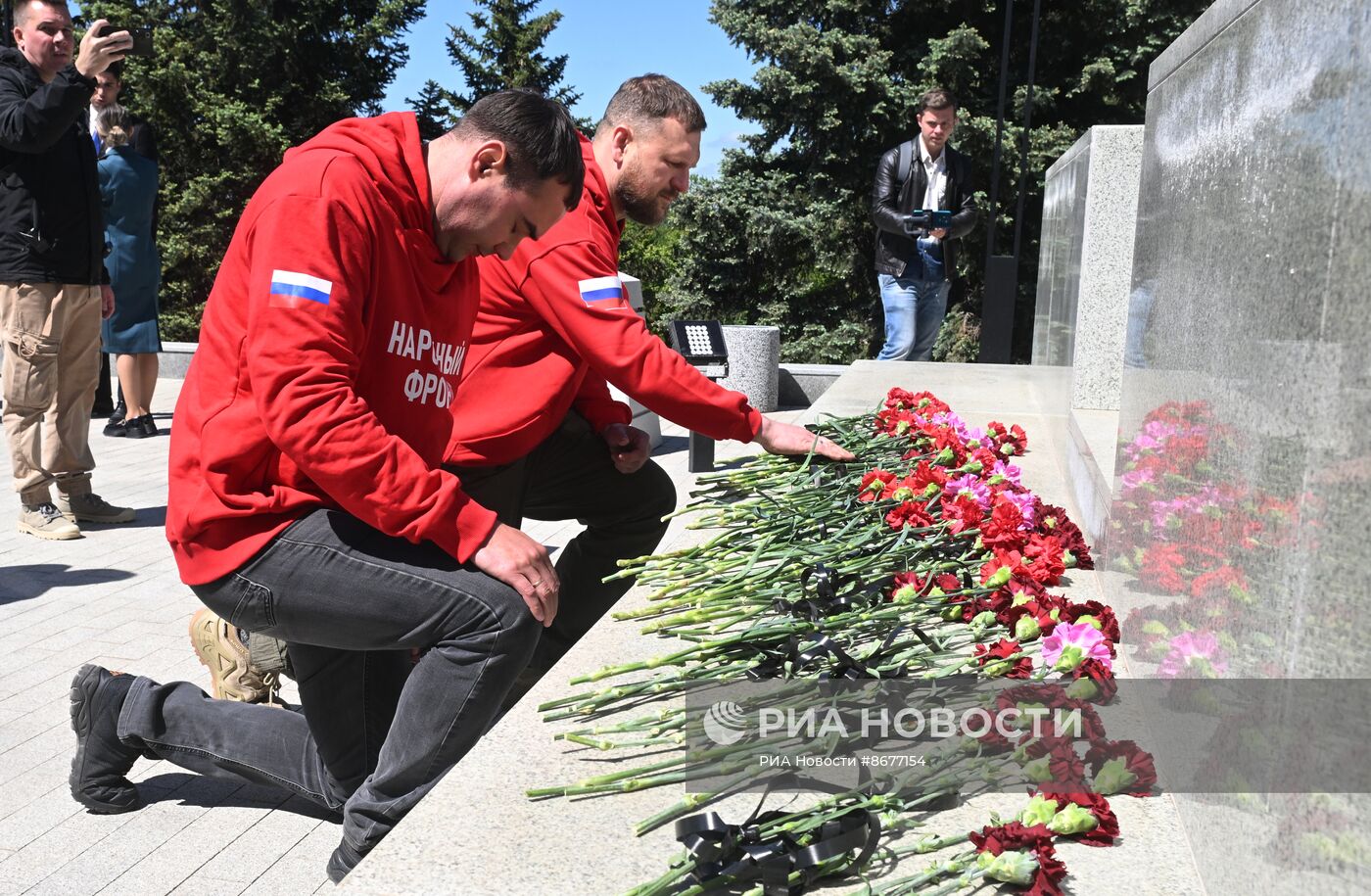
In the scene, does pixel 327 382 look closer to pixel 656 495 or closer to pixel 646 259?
pixel 656 495

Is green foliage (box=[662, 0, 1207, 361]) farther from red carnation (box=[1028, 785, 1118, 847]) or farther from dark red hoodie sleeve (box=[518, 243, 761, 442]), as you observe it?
red carnation (box=[1028, 785, 1118, 847])

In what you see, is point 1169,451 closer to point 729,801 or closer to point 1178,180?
point 1178,180

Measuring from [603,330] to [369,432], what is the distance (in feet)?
3.34

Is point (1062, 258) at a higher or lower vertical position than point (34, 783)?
higher

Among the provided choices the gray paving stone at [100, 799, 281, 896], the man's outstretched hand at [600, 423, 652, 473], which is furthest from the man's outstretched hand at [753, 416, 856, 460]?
the gray paving stone at [100, 799, 281, 896]

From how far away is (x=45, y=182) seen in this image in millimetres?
5656

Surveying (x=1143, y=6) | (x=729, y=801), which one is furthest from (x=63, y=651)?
(x=1143, y=6)

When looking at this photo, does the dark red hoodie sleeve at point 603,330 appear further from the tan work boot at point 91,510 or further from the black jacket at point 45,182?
the tan work boot at point 91,510

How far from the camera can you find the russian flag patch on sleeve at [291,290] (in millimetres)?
2094

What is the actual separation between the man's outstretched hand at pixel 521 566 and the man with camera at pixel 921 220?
19.4 ft

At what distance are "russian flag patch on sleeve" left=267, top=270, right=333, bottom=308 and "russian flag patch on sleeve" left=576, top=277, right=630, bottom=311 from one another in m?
0.98

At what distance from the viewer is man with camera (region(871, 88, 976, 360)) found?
7.73 m

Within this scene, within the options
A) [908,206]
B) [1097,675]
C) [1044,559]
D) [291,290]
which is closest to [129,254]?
[908,206]

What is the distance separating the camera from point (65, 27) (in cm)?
534
